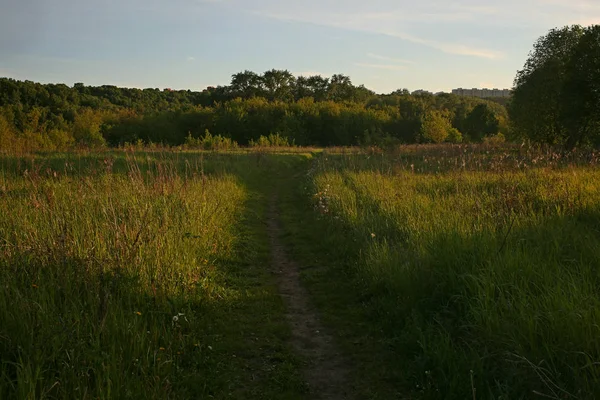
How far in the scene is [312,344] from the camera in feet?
15.2

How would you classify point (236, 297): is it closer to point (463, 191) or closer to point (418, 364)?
point (418, 364)

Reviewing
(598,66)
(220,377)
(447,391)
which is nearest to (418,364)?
(447,391)

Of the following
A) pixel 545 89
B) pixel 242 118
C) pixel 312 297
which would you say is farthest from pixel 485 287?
pixel 242 118

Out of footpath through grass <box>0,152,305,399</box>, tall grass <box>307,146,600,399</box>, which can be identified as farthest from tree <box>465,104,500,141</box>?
footpath through grass <box>0,152,305,399</box>

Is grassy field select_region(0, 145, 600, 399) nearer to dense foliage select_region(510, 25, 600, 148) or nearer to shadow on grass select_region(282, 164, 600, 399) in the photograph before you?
shadow on grass select_region(282, 164, 600, 399)

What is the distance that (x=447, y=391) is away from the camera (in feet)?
11.0

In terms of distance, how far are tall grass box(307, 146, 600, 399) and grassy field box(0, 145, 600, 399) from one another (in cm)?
2

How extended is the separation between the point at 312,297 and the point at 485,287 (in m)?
2.48

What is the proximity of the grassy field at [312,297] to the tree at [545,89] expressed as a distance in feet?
58.2

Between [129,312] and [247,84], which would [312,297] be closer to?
[129,312]

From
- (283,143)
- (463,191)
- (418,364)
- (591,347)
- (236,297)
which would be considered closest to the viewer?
(591,347)

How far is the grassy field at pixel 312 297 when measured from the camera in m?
3.26

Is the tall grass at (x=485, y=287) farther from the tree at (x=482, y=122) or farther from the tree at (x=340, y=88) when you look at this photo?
the tree at (x=340, y=88)

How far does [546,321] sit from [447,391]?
1.04m
